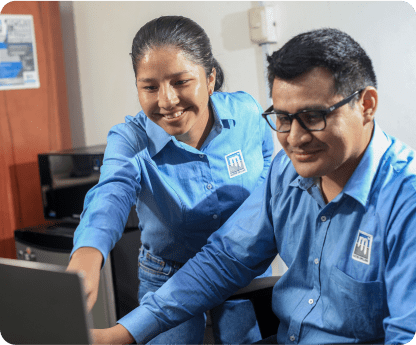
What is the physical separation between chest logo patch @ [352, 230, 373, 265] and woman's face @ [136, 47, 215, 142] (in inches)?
22.1

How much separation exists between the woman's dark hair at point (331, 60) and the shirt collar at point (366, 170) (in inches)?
5.0

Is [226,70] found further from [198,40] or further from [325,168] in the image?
A: [325,168]

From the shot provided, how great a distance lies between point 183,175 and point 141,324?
1.56 ft

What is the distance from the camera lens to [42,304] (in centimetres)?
70

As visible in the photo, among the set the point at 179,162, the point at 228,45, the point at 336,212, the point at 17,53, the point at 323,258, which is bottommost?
the point at 323,258

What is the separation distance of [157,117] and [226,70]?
1.04 meters

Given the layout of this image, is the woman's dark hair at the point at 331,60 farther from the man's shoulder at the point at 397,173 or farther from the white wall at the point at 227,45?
the white wall at the point at 227,45

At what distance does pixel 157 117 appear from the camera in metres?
1.30

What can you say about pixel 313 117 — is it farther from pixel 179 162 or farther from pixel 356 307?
pixel 179 162

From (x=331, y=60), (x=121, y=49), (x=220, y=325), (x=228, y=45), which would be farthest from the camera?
(x=121, y=49)

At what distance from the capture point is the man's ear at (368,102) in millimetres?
989

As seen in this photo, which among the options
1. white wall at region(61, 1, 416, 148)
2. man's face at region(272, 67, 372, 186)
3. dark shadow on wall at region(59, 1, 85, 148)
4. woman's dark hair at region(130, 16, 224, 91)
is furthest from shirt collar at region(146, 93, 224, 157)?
dark shadow on wall at region(59, 1, 85, 148)

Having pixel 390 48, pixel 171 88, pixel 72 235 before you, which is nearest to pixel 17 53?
pixel 72 235

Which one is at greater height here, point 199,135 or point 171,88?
point 171,88
